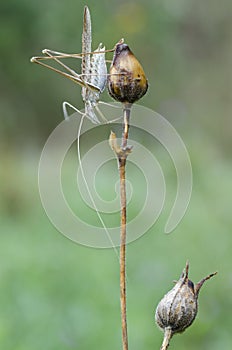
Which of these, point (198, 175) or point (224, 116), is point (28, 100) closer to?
point (224, 116)

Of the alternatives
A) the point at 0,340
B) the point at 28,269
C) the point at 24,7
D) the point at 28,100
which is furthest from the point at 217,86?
the point at 0,340

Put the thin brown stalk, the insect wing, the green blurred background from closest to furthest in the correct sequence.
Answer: the thin brown stalk < the insect wing < the green blurred background

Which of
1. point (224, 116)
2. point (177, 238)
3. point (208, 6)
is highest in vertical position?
point (208, 6)

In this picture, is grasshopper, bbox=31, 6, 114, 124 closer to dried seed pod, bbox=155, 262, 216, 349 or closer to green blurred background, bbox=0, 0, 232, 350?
dried seed pod, bbox=155, 262, 216, 349

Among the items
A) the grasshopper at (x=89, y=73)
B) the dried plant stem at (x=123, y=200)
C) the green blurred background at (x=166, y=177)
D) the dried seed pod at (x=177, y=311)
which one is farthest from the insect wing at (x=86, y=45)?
the green blurred background at (x=166, y=177)

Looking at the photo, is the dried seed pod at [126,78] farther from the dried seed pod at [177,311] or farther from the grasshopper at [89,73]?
the dried seed pod at [177,311]

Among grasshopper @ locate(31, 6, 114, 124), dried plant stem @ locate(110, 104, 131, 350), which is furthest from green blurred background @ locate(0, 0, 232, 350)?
dried plant stem @ locate(110, 104, 131, 350)

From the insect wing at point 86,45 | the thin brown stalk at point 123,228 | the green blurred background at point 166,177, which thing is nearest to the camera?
the thin brown stalk at point 123,228
